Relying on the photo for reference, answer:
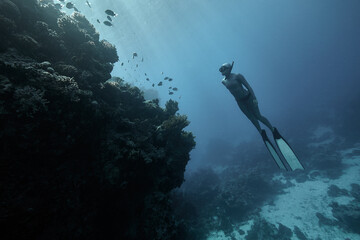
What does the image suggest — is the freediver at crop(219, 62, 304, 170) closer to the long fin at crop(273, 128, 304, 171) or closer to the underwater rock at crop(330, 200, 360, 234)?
the long fin at crop(273, 128, 304, 171)

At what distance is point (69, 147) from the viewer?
416 centimetres

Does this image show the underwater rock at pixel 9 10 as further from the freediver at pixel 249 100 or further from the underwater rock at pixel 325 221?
the underwater rock at pixel 325 221

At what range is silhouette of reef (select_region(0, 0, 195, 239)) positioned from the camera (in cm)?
323

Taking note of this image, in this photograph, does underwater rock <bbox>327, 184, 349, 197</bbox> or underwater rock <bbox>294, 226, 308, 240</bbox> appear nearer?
underwater rock <bbox>294, 226, 308, 240</bbox>

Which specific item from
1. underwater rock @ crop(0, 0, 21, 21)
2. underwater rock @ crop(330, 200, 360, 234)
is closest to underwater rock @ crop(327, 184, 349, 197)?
underwater rock @ crop(330, 200, 360, 234)

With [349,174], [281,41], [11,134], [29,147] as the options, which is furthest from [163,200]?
[281,41]

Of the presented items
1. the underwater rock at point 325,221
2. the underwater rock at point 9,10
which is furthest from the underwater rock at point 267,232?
the underwater rock at point 9,10

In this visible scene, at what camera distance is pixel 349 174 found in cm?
1522

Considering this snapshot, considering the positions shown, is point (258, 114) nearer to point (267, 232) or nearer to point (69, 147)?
point (69, 147)

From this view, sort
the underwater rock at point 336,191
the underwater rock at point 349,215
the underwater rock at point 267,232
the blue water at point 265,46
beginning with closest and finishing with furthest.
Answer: the underwater rock at point 349,215
the underwater rock at point 267,232
the underwater rock at point 336,191
the blue water at point 265,46

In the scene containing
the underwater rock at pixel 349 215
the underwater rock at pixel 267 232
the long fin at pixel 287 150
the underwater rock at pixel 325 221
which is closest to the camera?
the long fin at pixel 287 150

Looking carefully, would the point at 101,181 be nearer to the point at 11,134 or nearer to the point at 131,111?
the point at 11,134

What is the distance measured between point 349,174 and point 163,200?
17381mm

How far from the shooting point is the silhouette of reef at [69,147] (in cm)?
323
